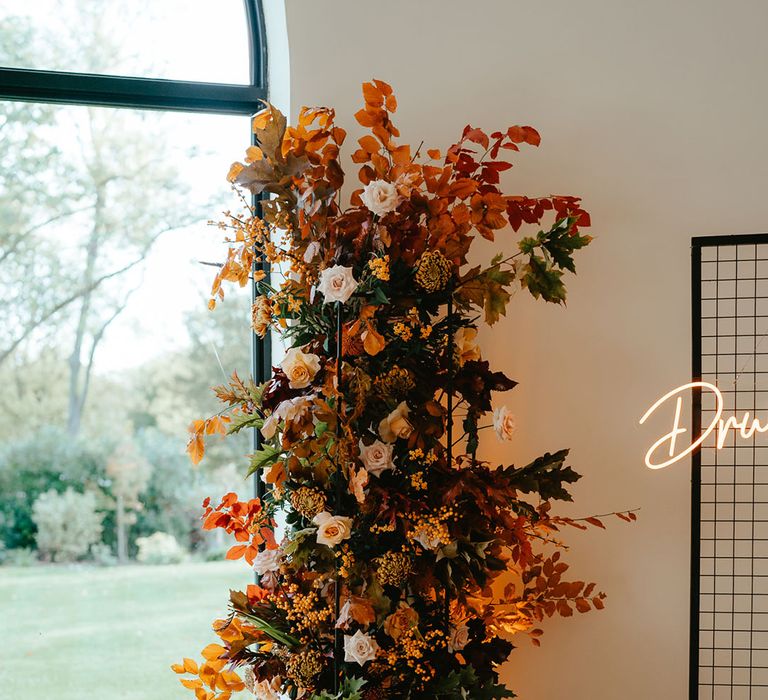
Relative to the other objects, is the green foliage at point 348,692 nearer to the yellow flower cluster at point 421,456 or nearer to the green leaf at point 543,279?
the yellow flower cluster at point 421,456

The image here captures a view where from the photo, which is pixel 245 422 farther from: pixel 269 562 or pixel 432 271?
pixel 432 271

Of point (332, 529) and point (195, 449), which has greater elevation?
point (195, 449)

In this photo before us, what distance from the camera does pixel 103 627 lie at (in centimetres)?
236

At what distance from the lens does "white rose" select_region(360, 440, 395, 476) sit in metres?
1.73

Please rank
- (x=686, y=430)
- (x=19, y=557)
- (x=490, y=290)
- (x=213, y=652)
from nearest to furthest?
(x=490, y=290), (x=213, y=652), (x=686, y=430), (x=19, y=557)

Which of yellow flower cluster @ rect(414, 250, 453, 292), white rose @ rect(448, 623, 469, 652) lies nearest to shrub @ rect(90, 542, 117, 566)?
white rose @ rect(448, 623, 469, 652)

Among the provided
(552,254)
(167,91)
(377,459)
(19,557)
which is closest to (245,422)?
(377,459)

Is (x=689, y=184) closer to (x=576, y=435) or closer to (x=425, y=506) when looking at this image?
(x=576, y=435)

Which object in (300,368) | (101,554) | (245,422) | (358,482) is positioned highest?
(300,368)

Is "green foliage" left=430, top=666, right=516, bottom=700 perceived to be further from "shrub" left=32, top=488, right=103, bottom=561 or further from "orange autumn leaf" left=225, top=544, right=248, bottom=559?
"shrub" left=32, top=488, right=103, bottom=561

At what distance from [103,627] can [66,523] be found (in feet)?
1.05

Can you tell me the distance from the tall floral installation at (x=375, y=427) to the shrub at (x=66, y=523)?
0.69 meters

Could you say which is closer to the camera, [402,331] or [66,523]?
[402,331]

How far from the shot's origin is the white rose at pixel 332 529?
168 cm
